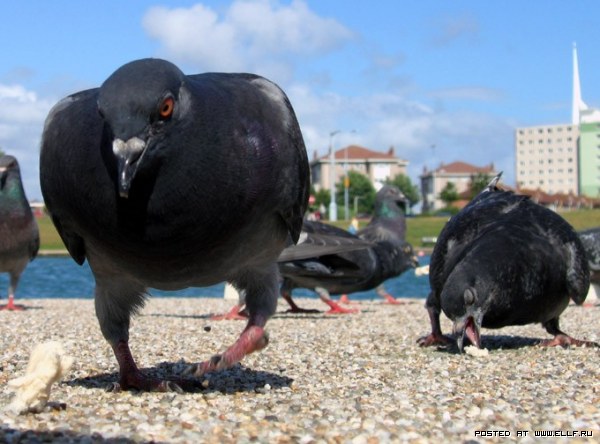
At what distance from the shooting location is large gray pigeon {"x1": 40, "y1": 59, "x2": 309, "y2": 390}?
3.54 m

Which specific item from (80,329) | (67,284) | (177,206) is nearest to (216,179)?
(177,206)

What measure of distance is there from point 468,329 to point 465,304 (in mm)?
239

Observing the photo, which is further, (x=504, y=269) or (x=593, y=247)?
(x=593, y=247)

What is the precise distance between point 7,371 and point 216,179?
2267mm

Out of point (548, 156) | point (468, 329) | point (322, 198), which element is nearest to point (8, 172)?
point (468, 329)

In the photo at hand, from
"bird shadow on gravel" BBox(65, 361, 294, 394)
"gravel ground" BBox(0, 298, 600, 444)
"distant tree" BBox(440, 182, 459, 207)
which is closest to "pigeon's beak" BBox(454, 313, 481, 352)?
"gravel ground" BBox(0, 298, 600, 444)

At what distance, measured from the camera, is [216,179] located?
12.1 ft

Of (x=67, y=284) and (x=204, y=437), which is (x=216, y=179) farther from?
(x=67, y=284)

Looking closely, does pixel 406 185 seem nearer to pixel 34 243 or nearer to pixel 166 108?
pixel 34 243

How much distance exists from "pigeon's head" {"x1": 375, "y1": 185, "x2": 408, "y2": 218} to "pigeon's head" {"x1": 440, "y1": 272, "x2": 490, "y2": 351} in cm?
897

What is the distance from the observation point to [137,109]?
3.47m

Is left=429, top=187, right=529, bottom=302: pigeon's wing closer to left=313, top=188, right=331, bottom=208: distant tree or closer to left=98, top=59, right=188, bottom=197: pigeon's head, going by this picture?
left=98, top=59, right=188, bottom=197: pigeon's head

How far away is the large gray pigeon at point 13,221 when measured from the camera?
38.5 feet

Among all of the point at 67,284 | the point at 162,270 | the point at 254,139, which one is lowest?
the point at 67,284
